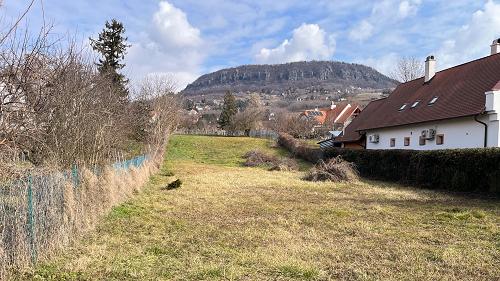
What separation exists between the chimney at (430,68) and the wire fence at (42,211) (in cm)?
2561

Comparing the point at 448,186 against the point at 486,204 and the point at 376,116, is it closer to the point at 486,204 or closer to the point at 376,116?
the point at 486,204

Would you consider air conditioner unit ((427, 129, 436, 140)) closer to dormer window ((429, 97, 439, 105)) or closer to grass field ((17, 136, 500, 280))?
dormer window ((429, 97, 439, 105))

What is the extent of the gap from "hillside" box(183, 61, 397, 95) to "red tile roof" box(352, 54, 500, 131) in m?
87.2

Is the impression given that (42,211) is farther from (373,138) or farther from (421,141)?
(373,138)

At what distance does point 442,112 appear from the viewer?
72.8ft

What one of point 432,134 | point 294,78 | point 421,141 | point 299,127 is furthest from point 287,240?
point 294,78

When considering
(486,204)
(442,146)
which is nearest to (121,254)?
(486,204)

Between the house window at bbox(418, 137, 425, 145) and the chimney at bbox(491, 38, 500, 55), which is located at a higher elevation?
the chimney at bbox(491, 38, 500, 55)

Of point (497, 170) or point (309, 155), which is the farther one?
point (309, 155)

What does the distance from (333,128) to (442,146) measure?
42.7 meters

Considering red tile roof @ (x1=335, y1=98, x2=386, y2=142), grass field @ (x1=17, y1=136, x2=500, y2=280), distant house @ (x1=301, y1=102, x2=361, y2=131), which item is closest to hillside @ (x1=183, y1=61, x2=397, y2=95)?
distant house @ (x1=301, y1=102, x2=361, y2=131)

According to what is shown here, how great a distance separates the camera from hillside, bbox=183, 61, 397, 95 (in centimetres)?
12031

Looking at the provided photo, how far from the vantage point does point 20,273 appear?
5680mm

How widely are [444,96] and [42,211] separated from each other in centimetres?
2283
